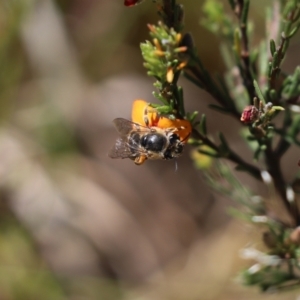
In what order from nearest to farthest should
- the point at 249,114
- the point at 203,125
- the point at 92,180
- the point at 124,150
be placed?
the point at 249,114 < the point at 203,125 < the point at 124,150 < the point at 92,180

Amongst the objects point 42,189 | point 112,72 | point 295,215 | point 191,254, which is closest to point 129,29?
point 112,72

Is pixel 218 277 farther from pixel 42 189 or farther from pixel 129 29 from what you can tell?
pixel 129 29

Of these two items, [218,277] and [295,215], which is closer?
[295,215]

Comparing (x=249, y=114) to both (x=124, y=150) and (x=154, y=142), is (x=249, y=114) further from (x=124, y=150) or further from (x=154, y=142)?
(x=124, y=150)

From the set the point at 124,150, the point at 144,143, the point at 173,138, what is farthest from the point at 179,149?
the point at 124,150

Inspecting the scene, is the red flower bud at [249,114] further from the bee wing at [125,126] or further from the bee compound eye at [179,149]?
the bee wing at [125,126]
